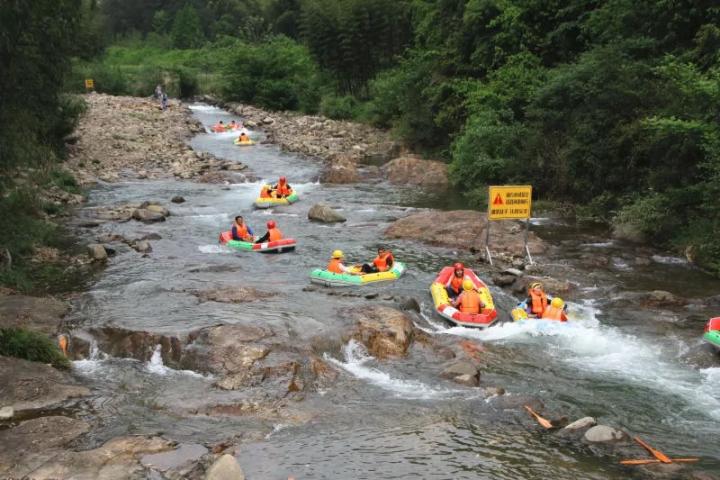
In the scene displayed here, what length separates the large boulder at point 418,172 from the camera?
2591 cm

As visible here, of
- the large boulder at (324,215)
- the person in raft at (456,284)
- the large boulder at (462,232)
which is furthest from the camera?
the large boulder at (324,215)

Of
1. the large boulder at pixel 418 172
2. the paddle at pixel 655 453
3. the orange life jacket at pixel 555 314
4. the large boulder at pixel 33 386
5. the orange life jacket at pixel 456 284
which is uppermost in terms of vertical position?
Result: the large boulder at pixel 418 172

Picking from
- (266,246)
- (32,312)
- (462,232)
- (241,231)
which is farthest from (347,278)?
(32,312)

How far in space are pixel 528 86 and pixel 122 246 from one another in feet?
48.6

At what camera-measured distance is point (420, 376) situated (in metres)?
10.6

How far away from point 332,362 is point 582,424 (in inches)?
157

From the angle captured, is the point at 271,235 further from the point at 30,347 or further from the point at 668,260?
the point at 668,260

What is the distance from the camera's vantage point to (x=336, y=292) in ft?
46.6

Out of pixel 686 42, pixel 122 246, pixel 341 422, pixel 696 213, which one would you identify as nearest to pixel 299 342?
pixel 341 422

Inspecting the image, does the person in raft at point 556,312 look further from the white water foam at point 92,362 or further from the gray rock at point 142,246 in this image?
the gray rock at point 142,246

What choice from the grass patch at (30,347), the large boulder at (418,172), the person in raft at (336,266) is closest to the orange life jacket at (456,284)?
the person in raft at (336,266)

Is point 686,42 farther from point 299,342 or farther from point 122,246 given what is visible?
point 122,246

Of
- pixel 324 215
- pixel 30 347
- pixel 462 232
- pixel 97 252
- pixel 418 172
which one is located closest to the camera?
pixel 30 347

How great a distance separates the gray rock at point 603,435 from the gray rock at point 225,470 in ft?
13.7
